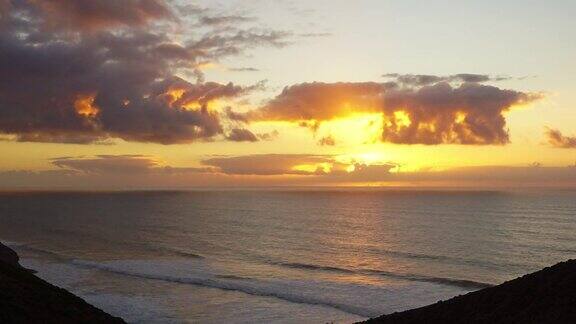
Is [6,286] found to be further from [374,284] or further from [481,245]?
[481,245]

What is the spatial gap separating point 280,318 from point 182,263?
108 feet

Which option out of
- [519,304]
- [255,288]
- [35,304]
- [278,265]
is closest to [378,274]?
[278,265]

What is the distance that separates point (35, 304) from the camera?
1182 inches

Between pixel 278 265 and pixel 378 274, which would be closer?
pixel 378 274

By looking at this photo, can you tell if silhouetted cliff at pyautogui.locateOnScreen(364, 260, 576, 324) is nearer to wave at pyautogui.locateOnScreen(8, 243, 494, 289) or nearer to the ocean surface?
the ocean surface

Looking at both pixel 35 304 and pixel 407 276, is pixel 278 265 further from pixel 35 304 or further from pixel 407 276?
pixel 35 304

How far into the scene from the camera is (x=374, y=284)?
199 ft

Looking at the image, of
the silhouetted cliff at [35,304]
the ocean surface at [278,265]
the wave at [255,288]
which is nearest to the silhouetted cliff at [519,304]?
the silhouetted cliff at [35,304]

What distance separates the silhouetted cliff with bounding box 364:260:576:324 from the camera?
23.8 m

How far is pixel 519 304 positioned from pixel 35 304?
24698mm

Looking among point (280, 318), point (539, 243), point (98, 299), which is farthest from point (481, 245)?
point (98, 299)

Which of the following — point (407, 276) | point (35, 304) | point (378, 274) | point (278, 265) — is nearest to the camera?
point (35, 304)

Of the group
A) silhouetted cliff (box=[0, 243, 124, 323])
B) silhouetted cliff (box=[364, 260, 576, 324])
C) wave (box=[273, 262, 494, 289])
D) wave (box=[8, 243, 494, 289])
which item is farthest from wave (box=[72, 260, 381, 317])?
silhouetted cliff (box=[0, 243, 124, 323])

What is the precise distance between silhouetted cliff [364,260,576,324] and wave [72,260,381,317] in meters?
18.9
